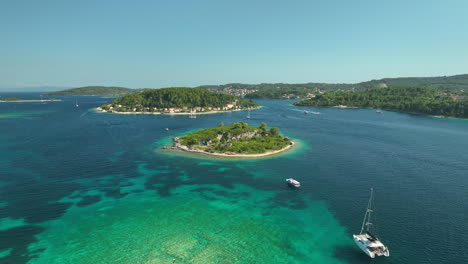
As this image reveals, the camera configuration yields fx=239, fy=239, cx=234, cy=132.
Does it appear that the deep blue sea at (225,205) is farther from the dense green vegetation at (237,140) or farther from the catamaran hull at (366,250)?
the dense green vegetation at (237,140)

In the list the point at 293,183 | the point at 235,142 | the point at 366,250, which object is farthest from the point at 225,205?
the point at 235,142

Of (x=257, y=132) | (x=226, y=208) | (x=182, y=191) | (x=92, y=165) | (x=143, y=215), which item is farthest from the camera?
(x=257, y=132)

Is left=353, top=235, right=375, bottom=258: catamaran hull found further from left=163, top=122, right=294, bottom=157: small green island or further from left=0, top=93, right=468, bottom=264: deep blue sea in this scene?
left=163, top=122, right=294, bottom=157: small green island

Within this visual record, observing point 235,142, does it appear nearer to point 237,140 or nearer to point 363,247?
point 237,140

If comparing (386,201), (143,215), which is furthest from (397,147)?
(143,215)

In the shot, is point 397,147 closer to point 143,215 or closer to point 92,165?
point 143,215

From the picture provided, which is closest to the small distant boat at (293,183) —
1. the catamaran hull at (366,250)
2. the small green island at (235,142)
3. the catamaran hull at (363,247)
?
the catamaran hull at (363,247)
